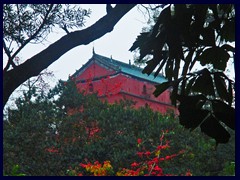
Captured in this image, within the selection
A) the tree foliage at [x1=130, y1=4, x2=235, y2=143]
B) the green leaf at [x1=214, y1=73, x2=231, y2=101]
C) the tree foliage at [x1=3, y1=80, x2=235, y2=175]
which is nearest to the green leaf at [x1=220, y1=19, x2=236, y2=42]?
the tree foliage at [x1=130, y1=4, x2=235, y2=143]

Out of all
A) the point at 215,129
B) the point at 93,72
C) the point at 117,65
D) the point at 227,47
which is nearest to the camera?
the point at 215,129

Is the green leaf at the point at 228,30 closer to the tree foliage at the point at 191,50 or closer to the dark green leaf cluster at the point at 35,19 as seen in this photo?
the tree foliage at the point at 191,50

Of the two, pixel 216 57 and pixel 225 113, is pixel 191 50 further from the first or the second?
pixel 225 113

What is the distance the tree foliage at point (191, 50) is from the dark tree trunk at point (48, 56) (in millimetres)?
871

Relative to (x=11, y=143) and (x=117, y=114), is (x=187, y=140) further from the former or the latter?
(x=11, y=143)

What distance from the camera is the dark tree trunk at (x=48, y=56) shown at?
5.27 feet

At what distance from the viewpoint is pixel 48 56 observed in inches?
63.3

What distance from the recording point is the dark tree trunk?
1607mm

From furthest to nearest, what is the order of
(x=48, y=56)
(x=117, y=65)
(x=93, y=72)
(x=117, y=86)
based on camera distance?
(x=117, y=65) < (x=93, y=72) < (x=117, y=86) < (x=48, y=56)

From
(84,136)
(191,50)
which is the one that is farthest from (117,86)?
(191,50)

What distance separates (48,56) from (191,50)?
0.91 meters

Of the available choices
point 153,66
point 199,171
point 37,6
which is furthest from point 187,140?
point 153,66

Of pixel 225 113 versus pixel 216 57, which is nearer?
pixel 225 113

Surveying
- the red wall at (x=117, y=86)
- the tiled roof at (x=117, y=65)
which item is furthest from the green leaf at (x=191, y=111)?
the tiled roof at (x=117, y=65)
